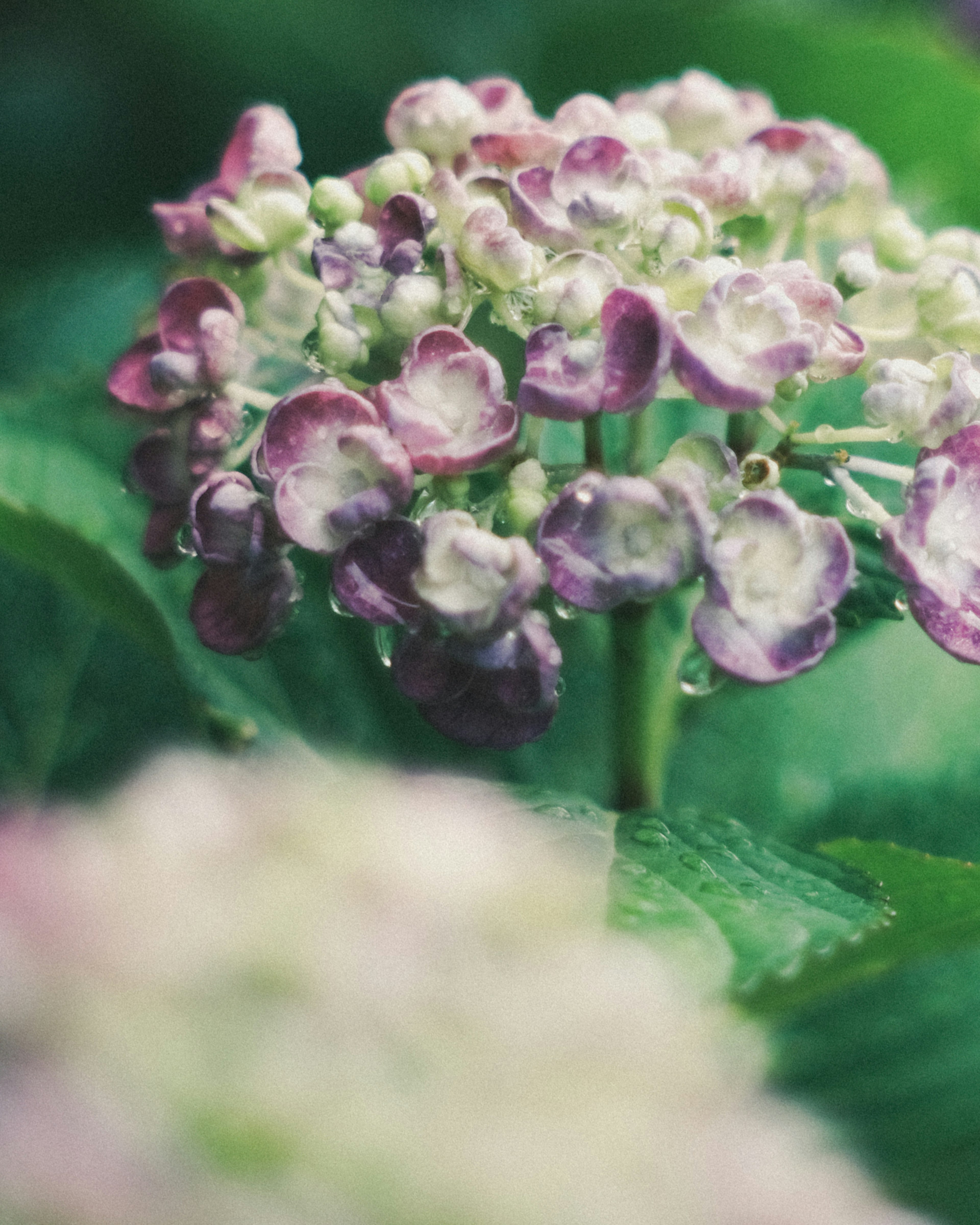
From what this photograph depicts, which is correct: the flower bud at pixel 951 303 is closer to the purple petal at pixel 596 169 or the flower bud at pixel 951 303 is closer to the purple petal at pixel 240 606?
the purple petal at pixel 596 169

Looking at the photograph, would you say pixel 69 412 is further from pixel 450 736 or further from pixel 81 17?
pixel 81 17

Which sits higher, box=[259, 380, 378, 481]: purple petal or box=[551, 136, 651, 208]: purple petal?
box=[551, 136, 651, 208]: purple petal

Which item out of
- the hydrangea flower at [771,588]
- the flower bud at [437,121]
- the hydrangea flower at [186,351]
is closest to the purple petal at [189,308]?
the hydrangea flower at [186,351]

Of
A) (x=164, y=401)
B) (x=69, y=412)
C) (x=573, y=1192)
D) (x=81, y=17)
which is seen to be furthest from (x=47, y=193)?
(x=573, y=1192)

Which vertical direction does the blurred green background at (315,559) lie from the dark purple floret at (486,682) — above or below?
below

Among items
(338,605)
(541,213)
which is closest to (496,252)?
(541,213)

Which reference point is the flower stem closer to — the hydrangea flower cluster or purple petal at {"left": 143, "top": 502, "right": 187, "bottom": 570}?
the hydrangea flower cluster

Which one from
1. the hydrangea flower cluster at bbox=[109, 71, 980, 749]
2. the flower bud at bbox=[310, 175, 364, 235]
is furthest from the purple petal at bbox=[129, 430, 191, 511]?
the flower bud at bbox=[310, 175, 364, 235]

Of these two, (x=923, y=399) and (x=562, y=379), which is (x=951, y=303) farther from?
(x=562, y=379)
